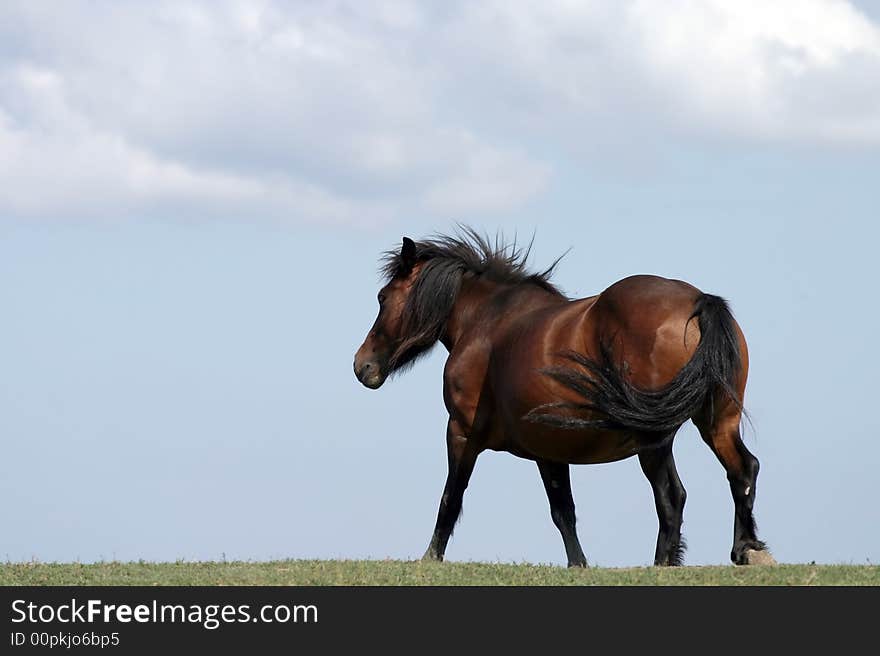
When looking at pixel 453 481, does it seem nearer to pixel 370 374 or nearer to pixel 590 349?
pixel 370 374

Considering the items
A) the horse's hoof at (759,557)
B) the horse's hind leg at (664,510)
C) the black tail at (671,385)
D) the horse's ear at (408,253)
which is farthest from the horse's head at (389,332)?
the horse's hoof at (759,557)

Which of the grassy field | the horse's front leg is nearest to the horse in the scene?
the horse's front leg

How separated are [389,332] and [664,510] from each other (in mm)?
3591

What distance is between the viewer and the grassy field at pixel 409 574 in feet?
33.1

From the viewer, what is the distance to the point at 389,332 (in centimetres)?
1388

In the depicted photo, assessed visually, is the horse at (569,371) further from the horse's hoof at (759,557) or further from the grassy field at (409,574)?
the grassy field at (409,574)

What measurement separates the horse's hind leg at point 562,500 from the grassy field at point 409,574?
1.62m

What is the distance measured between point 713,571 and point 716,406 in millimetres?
1505

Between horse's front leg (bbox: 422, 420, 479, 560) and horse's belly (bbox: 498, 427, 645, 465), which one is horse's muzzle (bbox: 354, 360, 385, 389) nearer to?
horse's front leg (bbox: 422, 420, 479, 560)

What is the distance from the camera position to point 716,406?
11.4 metres

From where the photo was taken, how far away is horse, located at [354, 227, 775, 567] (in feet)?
36.7

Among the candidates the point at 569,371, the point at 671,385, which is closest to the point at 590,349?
the point at 569,371

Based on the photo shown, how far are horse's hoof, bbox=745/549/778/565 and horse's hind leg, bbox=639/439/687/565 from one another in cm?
60
